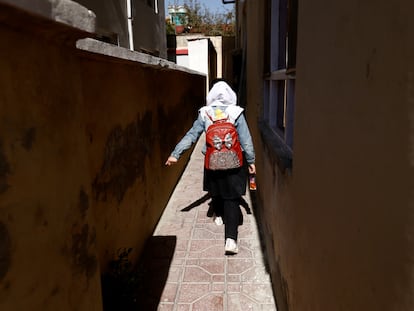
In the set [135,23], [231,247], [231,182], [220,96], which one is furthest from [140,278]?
[135,23]

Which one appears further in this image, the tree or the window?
the tree

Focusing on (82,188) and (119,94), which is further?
(119,94)

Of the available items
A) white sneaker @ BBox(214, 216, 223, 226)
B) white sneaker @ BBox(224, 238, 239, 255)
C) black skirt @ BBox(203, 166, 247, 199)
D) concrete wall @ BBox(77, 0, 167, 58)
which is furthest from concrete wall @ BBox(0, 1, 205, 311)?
concrete wall @ BBox(77, 0, 167, 58)

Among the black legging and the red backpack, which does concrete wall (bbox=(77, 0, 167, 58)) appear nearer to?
the red backpack

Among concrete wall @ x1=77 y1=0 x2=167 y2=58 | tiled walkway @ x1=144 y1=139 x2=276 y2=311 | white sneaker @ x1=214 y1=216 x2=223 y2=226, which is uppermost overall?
concrete wall @ x1=77 y1=0 x2=167 y2=58

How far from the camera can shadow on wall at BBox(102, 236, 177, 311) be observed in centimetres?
241

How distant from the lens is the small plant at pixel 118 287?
2380 millimetres

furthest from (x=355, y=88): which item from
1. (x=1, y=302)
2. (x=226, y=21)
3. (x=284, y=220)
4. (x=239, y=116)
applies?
(x=226, y=21)

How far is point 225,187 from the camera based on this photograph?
3.84 meters

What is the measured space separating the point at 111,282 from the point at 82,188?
4.08 ft

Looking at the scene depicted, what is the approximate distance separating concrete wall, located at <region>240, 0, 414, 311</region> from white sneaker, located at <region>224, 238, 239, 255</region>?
176cm

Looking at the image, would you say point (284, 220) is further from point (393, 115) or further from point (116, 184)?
point (393, 115)

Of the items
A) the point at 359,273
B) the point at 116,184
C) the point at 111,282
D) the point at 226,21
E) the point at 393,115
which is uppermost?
the point at 226,21

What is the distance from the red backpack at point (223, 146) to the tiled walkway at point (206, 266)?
0.89 m
